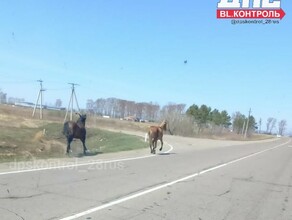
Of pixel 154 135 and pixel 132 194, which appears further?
pixel 154 135

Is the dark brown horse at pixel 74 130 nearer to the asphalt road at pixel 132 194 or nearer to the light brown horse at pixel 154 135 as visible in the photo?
the light brown horse at pixel 154 135

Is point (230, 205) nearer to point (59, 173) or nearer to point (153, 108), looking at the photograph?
point (59, 173)

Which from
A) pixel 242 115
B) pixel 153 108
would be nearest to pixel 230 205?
pixel 242 115

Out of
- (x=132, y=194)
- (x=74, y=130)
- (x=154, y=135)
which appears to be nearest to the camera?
(x=132, y=194)

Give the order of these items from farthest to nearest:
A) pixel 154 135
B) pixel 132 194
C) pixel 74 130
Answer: pixel 154 135 → pixel 74 130 → pixel 132 194

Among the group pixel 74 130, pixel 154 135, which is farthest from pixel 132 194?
pixel 154 135

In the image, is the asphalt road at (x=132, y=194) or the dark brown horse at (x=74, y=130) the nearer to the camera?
the asphalt road at (x=132, y=194)

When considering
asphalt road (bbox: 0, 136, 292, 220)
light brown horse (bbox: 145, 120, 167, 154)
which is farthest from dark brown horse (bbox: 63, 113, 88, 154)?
asphalt road (bbox: 0, 136, 292, 220)

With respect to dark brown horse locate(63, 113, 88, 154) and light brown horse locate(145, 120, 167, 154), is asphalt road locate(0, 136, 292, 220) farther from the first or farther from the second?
light brown horse locate(145, 120, 167, 154)

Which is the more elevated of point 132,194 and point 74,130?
point 74,130

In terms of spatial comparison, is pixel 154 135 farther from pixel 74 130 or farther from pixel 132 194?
pixel 132 194

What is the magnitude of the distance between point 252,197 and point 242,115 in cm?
14484

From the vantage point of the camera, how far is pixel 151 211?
9070mm

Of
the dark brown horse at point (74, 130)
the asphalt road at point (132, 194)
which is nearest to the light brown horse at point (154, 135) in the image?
the dark brown horse at point (74, 130)
